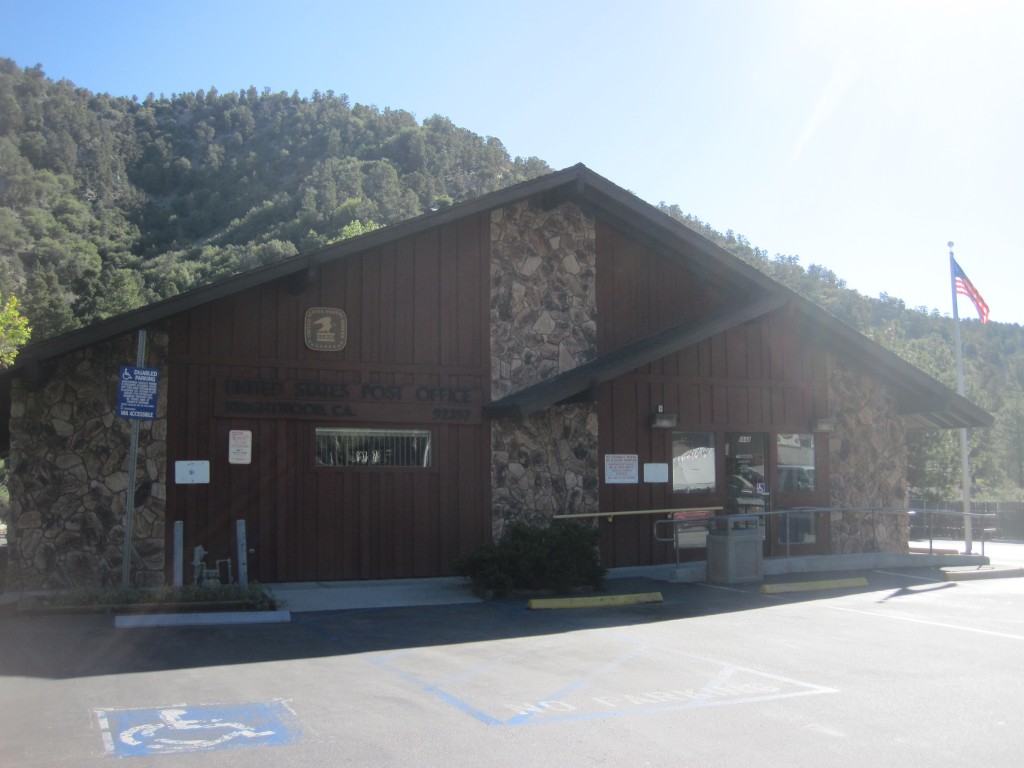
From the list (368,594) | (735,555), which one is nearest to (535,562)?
(368,594)

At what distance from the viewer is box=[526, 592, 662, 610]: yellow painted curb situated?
516 inches

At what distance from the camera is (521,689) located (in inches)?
323

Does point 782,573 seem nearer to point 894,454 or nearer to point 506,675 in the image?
point 894,454

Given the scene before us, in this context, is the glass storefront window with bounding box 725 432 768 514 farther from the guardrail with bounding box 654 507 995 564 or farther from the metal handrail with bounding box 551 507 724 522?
the metal handrail with bounding box 551 507 724 522

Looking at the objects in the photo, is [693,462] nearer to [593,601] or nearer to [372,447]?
[593,601]

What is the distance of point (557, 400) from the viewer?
15477 millimetres

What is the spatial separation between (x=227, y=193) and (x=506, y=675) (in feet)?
319

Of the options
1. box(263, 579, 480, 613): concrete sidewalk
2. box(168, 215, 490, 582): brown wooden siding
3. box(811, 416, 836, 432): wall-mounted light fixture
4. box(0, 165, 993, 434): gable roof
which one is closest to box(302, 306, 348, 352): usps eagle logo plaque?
box(168, 215, 490, 582): brown wooden siding

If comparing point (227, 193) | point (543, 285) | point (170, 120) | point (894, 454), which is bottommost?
point (894, 454)

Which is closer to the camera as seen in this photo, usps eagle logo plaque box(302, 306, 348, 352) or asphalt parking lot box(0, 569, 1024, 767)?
asphalt parking lot box(0, 569, 1024, 767)

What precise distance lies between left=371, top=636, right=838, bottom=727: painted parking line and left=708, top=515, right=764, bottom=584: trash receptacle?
572 cm

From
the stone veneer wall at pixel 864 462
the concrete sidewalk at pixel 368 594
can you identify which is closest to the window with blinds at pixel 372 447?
the concrete sidewalk at pixel 368 594

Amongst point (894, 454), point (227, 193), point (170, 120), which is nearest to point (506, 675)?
point (894, 454)

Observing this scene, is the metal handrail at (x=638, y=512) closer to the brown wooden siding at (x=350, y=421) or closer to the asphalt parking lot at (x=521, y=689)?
the brown wooden siding at (x=350, y=421)
